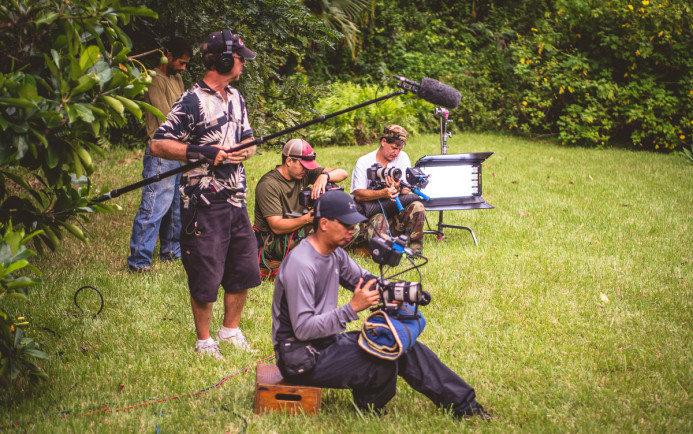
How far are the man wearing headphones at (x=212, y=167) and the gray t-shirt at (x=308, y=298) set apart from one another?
0.89m

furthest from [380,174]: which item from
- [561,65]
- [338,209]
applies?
[561,65]

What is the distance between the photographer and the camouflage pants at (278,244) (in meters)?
6.20

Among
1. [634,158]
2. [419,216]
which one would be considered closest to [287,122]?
[419,216]

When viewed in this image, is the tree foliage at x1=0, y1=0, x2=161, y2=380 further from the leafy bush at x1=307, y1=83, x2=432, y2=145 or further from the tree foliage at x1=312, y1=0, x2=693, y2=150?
the tree foliage at x1=312, y1=0, x2=693, y2=150

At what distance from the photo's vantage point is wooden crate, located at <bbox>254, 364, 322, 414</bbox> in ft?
12.0

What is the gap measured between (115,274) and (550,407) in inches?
178

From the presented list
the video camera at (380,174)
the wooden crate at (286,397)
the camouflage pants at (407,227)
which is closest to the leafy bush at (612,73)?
the camouflage pants at (407,227)

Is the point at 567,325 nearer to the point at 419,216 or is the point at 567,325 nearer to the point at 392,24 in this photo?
the point at 419,216

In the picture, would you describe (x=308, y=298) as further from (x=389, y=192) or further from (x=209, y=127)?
(x=389, y=192)

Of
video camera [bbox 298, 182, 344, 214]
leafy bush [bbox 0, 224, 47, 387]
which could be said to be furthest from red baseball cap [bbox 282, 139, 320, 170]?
leafy bush [bbox 0, 224, 47, 387]

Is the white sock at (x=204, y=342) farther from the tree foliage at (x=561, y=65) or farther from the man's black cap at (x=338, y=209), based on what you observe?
the tree foliage at (x=561, y=65)

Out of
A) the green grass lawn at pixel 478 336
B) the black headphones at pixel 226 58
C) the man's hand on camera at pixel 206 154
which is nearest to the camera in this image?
the green grass lawn at pixel 478 336

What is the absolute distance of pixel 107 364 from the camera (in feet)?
14.6

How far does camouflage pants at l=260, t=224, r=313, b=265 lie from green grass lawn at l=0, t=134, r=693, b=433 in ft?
0.99
